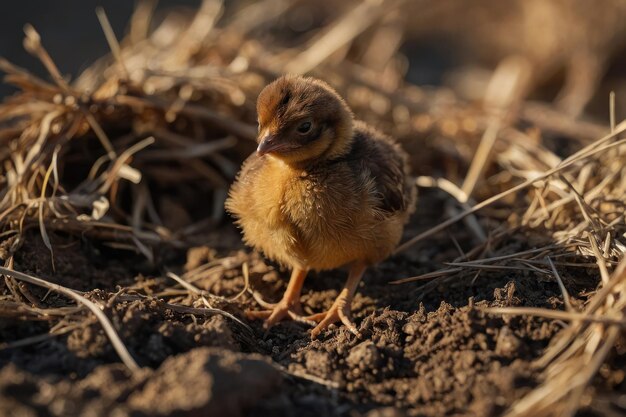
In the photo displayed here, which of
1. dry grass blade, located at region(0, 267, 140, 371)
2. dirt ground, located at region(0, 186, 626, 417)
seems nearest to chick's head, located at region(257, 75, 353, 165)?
dirt ground, located at region(0, 186, 626, 417)

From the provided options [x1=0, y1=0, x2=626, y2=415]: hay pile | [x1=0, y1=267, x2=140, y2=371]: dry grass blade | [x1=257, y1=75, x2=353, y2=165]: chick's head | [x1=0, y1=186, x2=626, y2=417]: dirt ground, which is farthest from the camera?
[x1=257, y1=75, x2=353, y2=165]: chick's head

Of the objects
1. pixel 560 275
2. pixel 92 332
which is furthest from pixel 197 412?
pixel 560 275

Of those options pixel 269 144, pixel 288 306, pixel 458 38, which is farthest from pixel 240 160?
pixel 458 38

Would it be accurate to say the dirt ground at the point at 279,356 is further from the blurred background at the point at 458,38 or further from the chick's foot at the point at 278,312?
the blurred background at the point at 458,38

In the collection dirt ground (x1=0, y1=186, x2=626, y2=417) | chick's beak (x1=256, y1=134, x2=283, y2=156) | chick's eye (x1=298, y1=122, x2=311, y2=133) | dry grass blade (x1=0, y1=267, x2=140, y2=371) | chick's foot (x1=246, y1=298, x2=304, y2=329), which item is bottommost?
chick's foot (x1=246, y1=298, x2=304, y2=329)

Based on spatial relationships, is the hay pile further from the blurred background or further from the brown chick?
the blurred background

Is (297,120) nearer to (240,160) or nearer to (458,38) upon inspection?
(240,160)

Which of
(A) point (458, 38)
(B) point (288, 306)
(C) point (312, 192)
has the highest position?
(A) point (458, 38)
